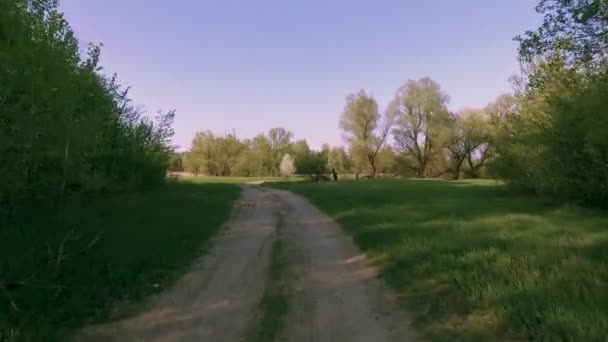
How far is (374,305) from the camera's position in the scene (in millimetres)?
6777

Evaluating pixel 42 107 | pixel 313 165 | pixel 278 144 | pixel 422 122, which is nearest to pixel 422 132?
pixel 422 122

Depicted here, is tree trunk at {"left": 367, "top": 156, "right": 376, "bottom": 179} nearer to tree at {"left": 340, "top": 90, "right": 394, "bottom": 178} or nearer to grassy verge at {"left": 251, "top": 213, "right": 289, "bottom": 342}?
tree at {"left": 340, "top": 90, "right": 394, "bottom": 178}

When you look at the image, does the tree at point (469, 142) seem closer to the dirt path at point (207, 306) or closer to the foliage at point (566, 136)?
the foliage at point (566, 136)

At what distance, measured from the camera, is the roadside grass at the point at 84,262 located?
634cm

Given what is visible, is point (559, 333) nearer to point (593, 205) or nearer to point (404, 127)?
point (593, 205)

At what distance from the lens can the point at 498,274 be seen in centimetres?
742

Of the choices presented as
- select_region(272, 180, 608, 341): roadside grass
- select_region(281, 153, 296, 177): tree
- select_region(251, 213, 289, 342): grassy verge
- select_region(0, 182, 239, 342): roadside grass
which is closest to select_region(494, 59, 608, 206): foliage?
select_region(272, 180, 608, 341): roadside grass

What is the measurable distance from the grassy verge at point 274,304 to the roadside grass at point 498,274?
6.28 ft

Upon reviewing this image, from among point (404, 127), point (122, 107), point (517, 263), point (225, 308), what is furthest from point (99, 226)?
point (404, 127)

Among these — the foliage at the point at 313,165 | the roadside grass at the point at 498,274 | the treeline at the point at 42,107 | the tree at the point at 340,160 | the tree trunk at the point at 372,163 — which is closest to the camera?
the roadside grass at the point at 498,274

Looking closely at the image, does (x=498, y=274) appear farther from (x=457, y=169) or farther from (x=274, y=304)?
(x=457, y=169)

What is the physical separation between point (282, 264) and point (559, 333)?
5.99 meters

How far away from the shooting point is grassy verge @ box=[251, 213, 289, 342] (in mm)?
5645

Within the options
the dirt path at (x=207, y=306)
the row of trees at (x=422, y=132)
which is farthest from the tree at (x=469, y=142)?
the dirt path at (x=207, y=306)
